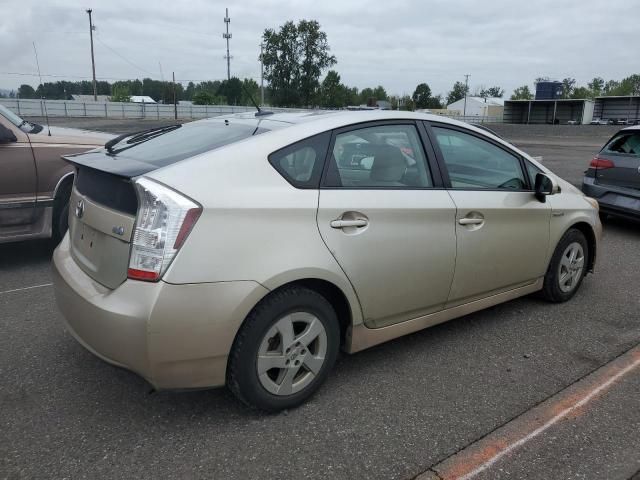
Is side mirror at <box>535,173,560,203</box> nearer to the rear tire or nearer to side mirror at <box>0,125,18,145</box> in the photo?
the rear tire

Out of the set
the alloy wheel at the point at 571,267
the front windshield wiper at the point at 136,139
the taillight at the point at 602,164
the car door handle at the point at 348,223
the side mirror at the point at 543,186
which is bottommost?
the alloy wheel at the point at 571,267

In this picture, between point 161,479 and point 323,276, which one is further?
point 323,276

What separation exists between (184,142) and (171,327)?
1.21 m

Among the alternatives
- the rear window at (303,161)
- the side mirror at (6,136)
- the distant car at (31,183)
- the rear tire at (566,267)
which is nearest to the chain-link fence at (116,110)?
the distant car at (31,183)

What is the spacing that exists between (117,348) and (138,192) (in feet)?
2.37

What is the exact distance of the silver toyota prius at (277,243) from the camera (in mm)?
2443

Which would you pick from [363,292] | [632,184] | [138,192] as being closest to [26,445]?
[138,192]

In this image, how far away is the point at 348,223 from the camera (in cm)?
289

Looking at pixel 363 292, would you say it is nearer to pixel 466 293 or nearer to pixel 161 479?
pixel 466 293

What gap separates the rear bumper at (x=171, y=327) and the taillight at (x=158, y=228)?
0.08 meters

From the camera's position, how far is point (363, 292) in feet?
9.86

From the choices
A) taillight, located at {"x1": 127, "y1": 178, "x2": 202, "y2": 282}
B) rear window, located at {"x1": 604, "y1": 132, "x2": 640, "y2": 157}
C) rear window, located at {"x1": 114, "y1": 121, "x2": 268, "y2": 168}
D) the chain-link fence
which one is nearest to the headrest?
rear window, located at {"x1": 114, "y1": 121, "x2": 268, "y2": 168}

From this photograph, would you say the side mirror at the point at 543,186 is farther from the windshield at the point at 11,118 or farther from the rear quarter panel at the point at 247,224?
the windshield at the point at 11,118

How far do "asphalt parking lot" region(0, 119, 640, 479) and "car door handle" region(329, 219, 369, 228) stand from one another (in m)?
0.96
